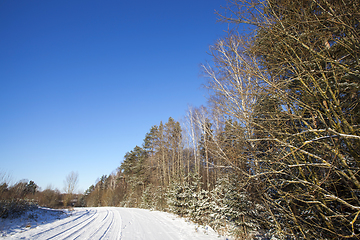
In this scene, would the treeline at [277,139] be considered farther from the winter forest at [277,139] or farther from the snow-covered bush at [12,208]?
the snow-covered bush at [12,208]

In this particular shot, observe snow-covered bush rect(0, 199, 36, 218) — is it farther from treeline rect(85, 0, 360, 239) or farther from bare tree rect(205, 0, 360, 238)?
bare tree rect(205, 0, 360, 238)

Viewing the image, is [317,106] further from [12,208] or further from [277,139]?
[12,208]

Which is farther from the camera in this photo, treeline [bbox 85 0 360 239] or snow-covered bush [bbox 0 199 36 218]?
snow-covered bush [bbox 0 199 36 218]

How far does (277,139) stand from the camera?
2.62 metres

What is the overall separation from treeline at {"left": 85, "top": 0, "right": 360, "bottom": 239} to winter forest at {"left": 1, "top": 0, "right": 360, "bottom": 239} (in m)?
0.03

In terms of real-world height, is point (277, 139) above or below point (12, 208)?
above

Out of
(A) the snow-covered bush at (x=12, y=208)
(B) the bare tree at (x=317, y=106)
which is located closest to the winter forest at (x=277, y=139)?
(B) the bare tree at (x=317, y=106)

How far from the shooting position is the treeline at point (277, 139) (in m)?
2.42

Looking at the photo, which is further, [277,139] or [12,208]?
[12,208]

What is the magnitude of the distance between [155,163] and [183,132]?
991cm

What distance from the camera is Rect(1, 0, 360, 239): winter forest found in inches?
95.1

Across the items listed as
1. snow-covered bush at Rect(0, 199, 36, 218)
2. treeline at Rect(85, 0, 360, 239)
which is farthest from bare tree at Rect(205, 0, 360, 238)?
snow-covered bush at Rect(0, 199, 36, 218)

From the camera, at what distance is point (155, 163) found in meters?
29.0

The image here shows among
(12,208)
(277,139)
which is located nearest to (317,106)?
(277,139)
